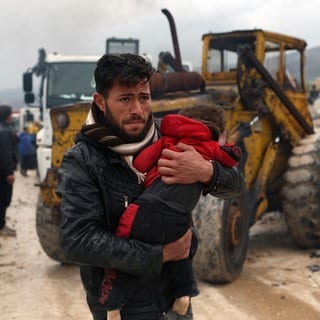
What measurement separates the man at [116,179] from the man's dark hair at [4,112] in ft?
17.9

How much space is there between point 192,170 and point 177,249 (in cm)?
29

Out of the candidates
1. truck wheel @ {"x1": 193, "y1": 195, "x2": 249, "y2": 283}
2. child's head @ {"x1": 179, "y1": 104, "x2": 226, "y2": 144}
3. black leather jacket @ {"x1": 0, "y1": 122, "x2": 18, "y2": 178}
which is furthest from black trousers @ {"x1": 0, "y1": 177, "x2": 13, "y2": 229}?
child's head @ {"x1": 179, "y1": 104, "x2": 226, "y2": 144}

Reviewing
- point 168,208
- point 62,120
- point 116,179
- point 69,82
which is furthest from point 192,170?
point 69,82

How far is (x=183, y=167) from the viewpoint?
189cm

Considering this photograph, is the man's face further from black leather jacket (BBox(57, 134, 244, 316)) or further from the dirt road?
the dirt road

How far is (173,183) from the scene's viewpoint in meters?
1.88

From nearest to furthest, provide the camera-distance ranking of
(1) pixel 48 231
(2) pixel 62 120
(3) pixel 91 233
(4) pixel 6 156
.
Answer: (3) pixel 91 233 → (2) pixel 62 120 → (1) pixel 48 231 → (4) pixel 6 156

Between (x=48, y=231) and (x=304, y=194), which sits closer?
(x=48, y=231)

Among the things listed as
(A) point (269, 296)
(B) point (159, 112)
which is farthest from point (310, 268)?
(B) point (159, 112)

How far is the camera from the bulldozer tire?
6.04m

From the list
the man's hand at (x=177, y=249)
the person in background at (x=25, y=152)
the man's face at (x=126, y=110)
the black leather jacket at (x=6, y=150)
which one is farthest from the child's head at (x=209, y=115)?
the person in background at (x=25, y=152)

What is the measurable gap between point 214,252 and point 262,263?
1172 mm

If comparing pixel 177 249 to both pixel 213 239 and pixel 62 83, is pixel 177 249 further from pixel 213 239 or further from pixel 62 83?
pixel 62 83

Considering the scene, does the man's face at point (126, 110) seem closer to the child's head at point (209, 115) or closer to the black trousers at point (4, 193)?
the child's head at point (209, 115)
